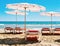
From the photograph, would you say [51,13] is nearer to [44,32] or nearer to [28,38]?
[44,32]

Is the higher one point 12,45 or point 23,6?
point 23,6

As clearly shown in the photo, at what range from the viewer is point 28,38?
11.7 metres

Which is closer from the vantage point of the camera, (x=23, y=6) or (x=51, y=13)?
(x=23, y=6)

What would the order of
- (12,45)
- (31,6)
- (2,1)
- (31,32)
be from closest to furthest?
(12,45) < (31,6) < (31,32) < (2,1)

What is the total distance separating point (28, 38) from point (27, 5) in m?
2.02

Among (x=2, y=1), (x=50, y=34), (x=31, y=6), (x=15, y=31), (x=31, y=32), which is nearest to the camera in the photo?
(x=31, y=6)

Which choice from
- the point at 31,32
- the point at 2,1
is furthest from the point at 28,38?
the point at 2,1

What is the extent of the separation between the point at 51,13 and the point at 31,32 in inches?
168

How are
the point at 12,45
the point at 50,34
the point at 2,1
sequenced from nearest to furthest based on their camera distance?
the point at 12,45 → the point at 50,34 → the point at 2,1

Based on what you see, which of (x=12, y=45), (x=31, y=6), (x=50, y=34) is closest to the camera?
(x=12, y=45)

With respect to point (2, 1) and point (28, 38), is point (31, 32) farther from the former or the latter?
point (2, 1)

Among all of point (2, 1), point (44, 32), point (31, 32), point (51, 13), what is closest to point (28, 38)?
point (31, 32)

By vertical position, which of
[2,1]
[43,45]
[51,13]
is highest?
[2,1]

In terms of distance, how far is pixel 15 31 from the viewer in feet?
55.4
